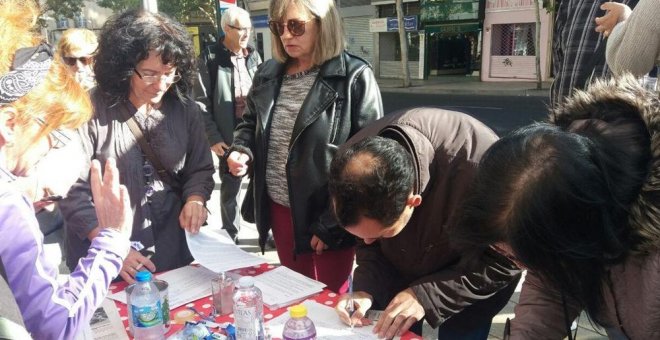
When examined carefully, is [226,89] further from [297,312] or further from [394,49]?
[394,49]

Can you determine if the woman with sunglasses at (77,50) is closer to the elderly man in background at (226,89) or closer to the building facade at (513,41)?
the elderly man in background at (226,89)

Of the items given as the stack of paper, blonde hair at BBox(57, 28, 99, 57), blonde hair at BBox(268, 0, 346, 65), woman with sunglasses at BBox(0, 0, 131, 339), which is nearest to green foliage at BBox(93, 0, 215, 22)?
blonde hair at BBox(57, 28, 99, 57)

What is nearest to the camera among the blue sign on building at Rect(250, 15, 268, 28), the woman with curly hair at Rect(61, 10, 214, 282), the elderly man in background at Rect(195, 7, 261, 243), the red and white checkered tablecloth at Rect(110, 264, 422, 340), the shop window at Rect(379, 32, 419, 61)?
the red and white checkered tablecloth at Rect(110, 264, 422, 340)

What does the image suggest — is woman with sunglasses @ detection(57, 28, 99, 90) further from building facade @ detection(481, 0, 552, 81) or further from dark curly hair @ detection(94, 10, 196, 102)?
building facade @ detection(481, 0, 552, 81)

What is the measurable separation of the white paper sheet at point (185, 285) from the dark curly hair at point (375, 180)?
652 millimetres

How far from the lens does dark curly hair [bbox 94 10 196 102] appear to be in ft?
6.35

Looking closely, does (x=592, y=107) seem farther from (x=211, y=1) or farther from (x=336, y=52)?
(x=211, y=1)

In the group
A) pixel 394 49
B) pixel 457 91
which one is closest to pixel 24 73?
pixel 457 91

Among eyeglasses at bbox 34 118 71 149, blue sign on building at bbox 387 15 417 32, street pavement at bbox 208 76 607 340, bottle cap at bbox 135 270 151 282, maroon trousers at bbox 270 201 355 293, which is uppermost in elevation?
blue sign on building at bbox 387 15 417 32

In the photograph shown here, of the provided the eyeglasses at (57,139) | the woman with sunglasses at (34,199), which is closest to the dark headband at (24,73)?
the woman with sunglasses at (34,199)

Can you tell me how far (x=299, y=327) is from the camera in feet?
4.60

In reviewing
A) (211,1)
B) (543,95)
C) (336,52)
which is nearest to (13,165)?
(336,52)

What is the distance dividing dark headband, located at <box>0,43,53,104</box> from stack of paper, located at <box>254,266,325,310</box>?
96 cm

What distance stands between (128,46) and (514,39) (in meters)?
17.3
